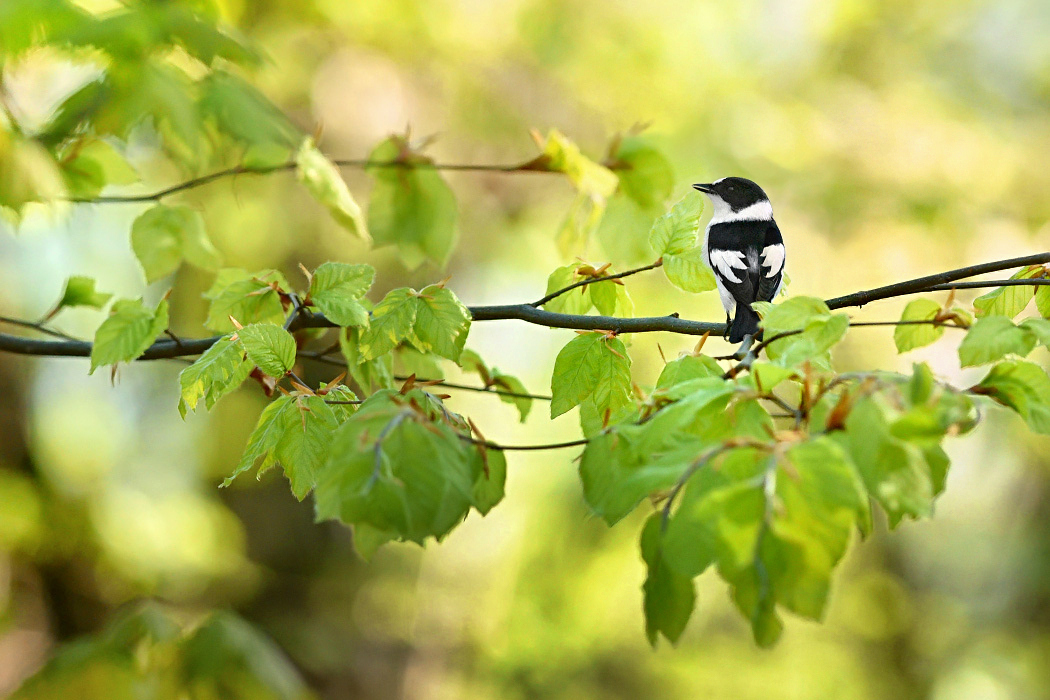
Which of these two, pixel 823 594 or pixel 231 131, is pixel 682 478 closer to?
pixel 823 594

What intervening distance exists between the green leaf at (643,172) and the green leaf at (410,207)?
484 mm

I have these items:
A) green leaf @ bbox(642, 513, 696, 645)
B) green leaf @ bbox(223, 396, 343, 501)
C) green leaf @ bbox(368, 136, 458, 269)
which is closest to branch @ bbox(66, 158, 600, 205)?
green leaf @ bbox(368, 136, 458, 269)

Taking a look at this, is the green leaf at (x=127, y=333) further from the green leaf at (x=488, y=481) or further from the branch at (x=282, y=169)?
the green leaf at (x=488, y=481)

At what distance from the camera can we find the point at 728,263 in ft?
7.75

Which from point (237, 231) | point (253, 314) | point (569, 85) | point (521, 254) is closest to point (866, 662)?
point (521, 254)

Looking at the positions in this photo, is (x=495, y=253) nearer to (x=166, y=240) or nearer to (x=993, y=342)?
(x=166, y=240)

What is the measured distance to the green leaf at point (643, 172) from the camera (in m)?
2.28

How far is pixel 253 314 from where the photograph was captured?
72.2 inches

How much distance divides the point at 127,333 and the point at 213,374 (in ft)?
1.17

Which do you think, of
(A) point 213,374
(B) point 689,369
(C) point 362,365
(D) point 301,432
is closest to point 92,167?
(C) point 362,365

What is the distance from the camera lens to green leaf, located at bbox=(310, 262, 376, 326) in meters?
1.54

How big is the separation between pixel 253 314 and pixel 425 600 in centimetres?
585

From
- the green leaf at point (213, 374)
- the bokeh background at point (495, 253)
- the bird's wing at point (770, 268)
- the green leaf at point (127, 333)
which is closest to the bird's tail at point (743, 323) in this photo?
the bird's wing at point (770, 268)

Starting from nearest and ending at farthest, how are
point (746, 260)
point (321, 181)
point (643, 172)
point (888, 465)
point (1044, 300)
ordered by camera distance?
point (888, 465) → point (1044, 300) → point (321, 181) → point (643, 172) → point (746, 260)
